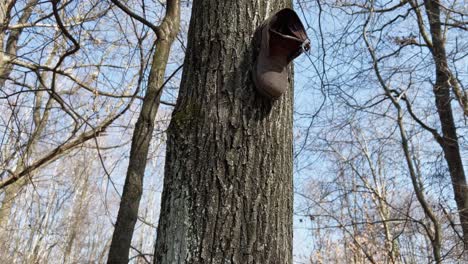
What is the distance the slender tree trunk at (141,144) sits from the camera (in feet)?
7.59

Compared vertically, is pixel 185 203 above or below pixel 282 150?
below

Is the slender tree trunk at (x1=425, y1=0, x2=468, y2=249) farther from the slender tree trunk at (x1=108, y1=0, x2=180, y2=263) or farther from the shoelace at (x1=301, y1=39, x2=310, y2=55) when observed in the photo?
the shoelace at (x1=301, y1=39, x2=310, y2=55)

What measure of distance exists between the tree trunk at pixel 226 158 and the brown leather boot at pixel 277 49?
0.04m

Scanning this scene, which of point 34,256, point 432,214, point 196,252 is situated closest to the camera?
point 196,252

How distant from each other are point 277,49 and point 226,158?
334mm

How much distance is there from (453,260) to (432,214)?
0.59 meters

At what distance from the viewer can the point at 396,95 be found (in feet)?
Answer: 17.1

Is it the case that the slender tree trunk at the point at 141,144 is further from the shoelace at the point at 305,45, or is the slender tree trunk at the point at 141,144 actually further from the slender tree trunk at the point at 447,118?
the slender tree trunk at the point at 447,118

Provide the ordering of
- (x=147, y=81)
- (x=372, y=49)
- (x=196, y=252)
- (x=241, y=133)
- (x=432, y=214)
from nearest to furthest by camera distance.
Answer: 1. (x=196, y=252)
2. (x=241, y=133)
3. (x=147, y=81)
4. (x=432, y=214)
5. (x=372, y=49)

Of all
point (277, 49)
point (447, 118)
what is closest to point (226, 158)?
point (277, 49)

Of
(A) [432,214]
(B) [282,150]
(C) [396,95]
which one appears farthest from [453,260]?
(B) [282,150]

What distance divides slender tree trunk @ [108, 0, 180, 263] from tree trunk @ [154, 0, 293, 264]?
4.40 feet

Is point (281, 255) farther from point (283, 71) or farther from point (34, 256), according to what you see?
point (34, 256)

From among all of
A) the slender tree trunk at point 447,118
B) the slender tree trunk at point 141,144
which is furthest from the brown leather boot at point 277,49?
the slender tree trunk at point 447,118
